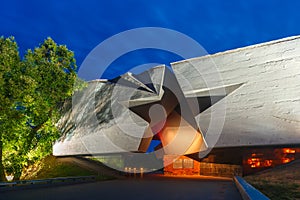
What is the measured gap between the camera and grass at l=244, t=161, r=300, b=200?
8.10 metres

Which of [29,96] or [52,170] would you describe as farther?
[52,170]

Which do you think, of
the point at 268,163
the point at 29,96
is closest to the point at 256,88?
the point at 268,163

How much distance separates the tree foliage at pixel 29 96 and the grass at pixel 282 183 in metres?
9.41

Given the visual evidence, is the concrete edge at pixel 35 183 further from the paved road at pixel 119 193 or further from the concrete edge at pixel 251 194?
the concrete edge at pixel 251 194

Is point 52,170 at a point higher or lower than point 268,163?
lower

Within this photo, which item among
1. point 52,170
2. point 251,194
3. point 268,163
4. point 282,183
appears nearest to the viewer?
point 251,194

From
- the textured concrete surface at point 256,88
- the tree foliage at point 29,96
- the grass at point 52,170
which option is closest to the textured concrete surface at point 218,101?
the textured concrete surface at point 256,88

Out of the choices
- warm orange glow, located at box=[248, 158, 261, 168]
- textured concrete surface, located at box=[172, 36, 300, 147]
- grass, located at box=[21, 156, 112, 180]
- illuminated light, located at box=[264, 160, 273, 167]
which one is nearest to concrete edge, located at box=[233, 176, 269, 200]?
textured concrete surface, located at box=[172, 36, 300, 147]

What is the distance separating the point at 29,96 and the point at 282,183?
10810 mm

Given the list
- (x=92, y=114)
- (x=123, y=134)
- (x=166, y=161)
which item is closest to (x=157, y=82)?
(x=123, y=134)

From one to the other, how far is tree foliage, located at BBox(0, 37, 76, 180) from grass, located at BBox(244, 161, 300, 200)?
30.9 feet

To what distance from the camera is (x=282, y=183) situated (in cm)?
1059

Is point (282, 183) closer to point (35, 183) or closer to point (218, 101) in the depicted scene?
point (218, 101)

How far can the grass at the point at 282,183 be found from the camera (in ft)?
26.6
